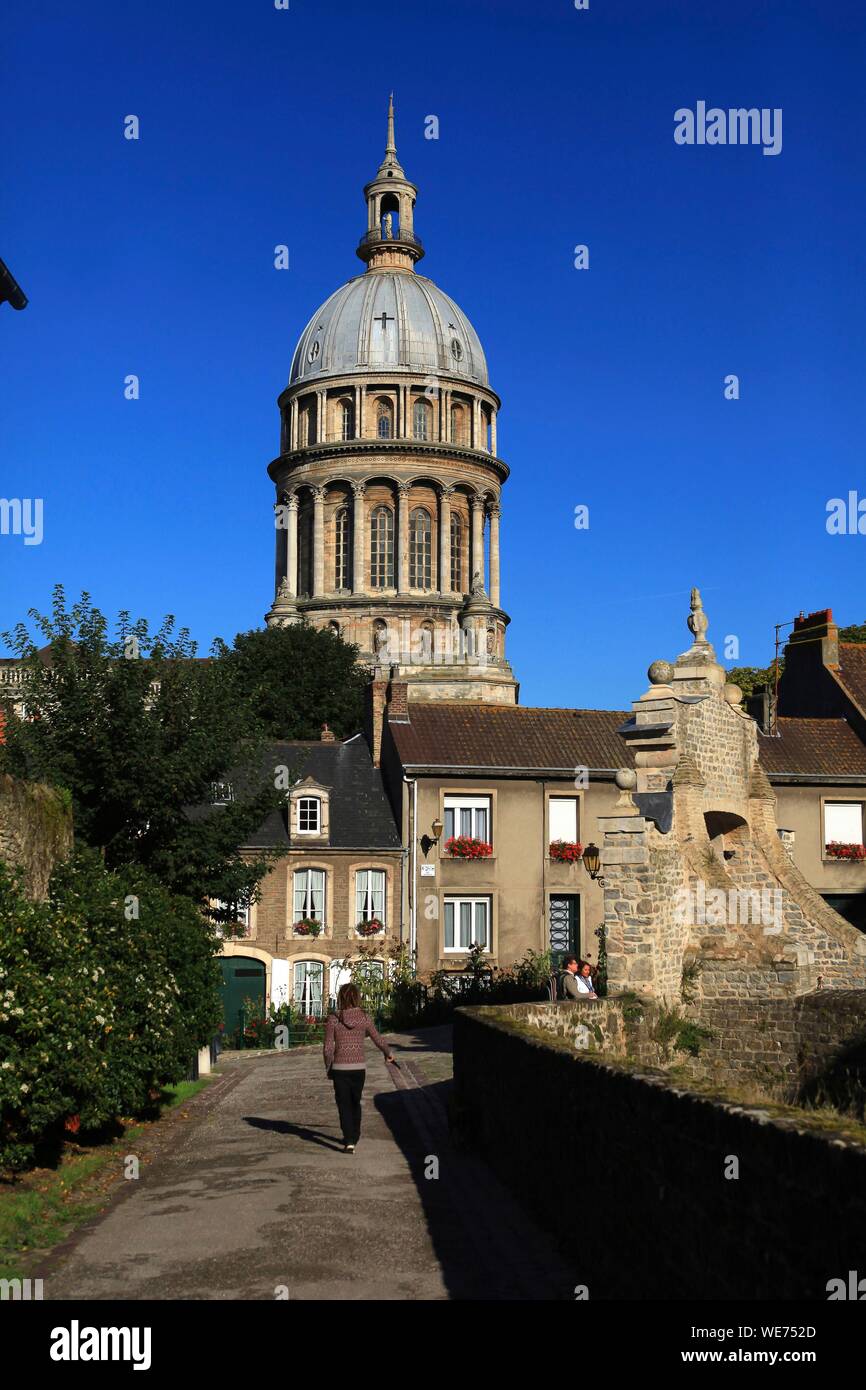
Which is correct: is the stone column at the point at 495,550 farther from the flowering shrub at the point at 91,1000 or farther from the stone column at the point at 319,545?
the flowering shrub at the point at 91,1000

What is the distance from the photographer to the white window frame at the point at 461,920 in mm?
34188

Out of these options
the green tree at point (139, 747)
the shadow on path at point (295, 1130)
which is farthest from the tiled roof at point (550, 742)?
the shadow on path at point (295, 1130)

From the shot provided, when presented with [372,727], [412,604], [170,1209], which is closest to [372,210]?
[412,604]

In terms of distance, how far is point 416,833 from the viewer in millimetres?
34031

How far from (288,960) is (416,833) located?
14.1 feet

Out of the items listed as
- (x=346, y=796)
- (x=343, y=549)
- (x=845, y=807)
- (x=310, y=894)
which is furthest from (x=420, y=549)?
(x=310, y=894)

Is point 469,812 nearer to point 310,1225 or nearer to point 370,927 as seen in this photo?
point 370,927

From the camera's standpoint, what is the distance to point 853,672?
4050cm

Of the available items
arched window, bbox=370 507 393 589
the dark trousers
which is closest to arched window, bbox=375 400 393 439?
arched window, bbox=370 507 393 589

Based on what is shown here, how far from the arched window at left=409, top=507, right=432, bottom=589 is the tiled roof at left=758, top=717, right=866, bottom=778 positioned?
44008 millimetres

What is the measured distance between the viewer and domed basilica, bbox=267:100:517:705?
7875cm

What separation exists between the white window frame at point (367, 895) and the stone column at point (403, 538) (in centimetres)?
4614
